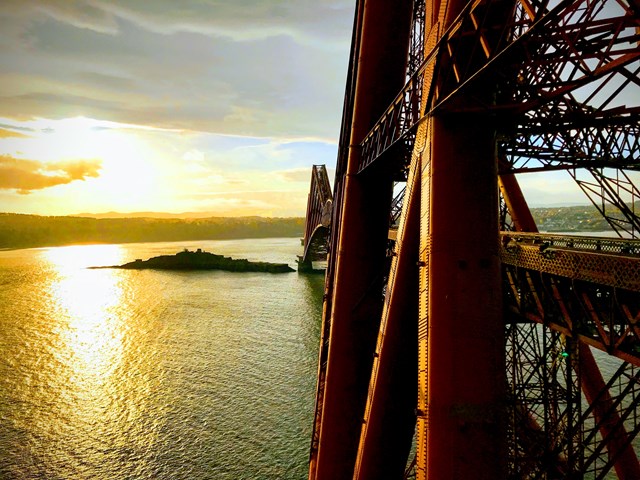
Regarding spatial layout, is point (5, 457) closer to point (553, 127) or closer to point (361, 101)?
point (361, 101)

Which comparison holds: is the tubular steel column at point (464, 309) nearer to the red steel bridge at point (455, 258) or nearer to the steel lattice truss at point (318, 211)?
the red steel bridge at point (455, 258)

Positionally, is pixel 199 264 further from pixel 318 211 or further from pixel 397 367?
pixel 397 367

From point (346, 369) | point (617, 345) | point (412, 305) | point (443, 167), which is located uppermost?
point (443, 167)

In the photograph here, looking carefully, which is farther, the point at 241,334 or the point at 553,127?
the point at 241,334

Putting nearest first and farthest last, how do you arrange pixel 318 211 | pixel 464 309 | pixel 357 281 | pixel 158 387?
pixel 464 309, pixel 357 281, pixel 158 387, pixel 318 211

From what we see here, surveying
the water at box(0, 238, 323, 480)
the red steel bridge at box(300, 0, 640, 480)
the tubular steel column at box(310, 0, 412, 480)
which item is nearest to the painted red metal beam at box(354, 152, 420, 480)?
the red steel bridge at box(300, 0, 640, 480)

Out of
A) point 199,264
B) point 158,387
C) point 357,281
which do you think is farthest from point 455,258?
point 199,264

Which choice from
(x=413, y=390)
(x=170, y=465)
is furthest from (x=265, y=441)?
(x=413, y=390)
